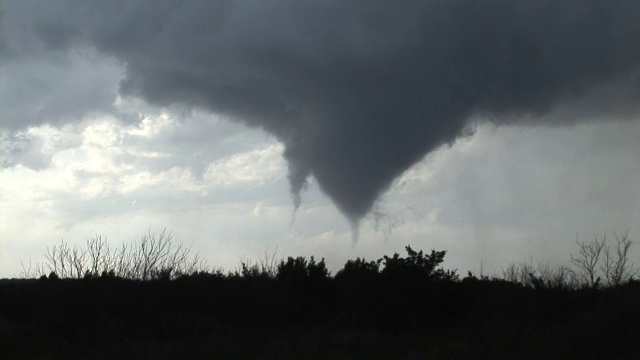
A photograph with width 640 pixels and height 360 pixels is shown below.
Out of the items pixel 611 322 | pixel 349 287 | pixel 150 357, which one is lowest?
pixel 150 357

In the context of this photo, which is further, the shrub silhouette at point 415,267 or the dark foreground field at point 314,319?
the shrub silhouette at point 415,267

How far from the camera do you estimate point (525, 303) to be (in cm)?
2833

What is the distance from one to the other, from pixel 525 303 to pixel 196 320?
15521mm

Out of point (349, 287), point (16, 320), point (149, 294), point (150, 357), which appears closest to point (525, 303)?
point (349, 287)

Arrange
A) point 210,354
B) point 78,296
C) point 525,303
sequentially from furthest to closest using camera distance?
point 78,296
point 525,303
point 210,354

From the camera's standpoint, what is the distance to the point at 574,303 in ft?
96.9

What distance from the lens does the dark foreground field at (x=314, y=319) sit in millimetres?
19656

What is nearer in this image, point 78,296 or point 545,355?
point 545,355

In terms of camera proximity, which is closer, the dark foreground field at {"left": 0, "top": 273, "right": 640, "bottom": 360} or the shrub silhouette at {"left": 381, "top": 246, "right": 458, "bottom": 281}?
the dark foreground field at {"left": 0, "top": 273, "right": 640, "bottom": 360}

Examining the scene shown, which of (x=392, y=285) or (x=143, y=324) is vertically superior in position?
(x=392, y=285)

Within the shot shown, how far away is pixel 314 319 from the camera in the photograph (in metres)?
37.6

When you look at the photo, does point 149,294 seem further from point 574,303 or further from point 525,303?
point 574,303

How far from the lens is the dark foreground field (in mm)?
19656

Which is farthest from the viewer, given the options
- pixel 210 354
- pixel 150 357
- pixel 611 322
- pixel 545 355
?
pixel 210 354
